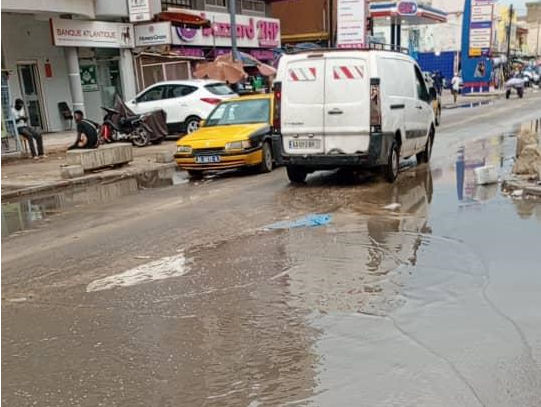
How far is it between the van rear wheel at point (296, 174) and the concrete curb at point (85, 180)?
464 centimetres

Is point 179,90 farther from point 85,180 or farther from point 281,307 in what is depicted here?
point 281,307

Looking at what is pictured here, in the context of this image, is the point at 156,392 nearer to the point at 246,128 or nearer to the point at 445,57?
the point at 246,128

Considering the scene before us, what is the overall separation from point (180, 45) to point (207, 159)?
13.6 metres

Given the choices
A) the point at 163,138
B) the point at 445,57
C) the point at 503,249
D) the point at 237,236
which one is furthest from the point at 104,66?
the point at 445,57

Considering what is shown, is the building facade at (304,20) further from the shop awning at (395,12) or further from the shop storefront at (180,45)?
the shop storefront at (180,45)

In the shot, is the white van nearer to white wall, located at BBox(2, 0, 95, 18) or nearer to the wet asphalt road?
the wet asphalt road

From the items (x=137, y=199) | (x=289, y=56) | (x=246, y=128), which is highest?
(x=289, y=56)

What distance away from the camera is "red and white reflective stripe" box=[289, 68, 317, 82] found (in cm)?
956

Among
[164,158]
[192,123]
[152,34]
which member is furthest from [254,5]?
[164,158]

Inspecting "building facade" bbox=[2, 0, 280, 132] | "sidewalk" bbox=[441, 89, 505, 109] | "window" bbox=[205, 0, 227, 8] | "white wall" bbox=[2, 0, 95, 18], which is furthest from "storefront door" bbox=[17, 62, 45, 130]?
"sidewalk" bbox=[441, 89, 505, 109]

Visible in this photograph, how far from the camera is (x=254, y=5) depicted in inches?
1254

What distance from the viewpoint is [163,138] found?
1922cm

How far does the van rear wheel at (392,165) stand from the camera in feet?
31.9

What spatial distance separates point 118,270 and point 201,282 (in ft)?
3.49
